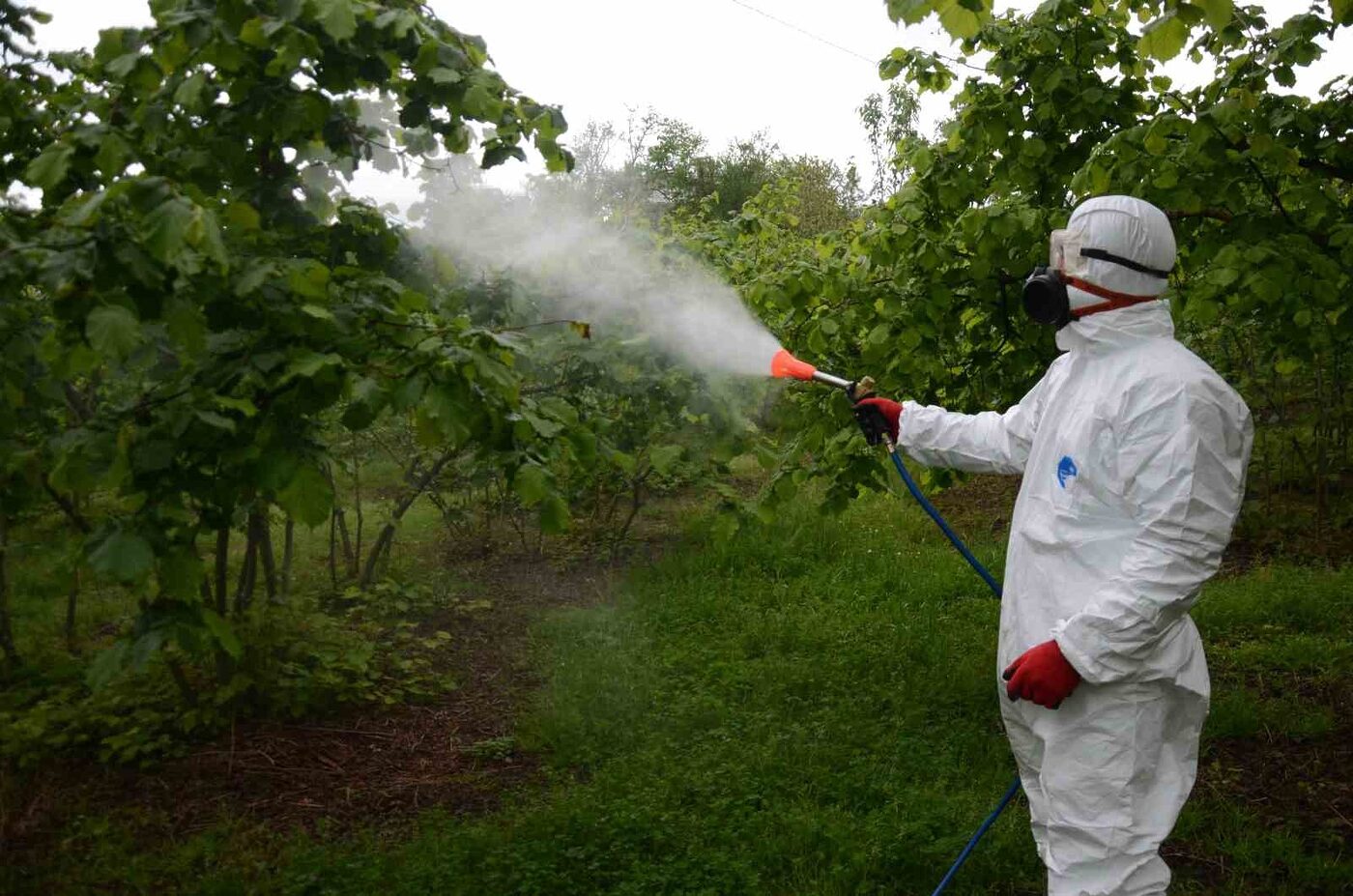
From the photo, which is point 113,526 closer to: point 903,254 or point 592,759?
point 592,759

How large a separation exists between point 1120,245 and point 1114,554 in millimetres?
760

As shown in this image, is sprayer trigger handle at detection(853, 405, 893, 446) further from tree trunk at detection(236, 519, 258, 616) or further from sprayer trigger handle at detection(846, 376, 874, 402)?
tree trunk at detection(236, 519, 258, 616)

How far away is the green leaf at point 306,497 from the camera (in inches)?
91.8

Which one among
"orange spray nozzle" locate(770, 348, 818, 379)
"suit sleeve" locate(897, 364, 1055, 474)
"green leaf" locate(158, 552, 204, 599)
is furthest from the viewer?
"orange spray nozzle" locate(770, 348, 818, 379)

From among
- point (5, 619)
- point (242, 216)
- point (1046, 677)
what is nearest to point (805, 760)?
point (1046, 677)

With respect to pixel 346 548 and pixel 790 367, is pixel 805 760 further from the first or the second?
pixel 346 548

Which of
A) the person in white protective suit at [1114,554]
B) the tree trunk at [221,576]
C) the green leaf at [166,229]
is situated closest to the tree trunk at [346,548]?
the tree trunk at [221,576]

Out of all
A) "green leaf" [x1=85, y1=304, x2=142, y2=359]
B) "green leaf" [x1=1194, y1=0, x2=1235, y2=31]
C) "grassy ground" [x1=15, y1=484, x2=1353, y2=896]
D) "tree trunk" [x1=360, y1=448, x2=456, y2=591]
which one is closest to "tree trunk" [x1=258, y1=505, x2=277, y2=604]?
"tree trunk" [x1=360, y1=448, x2=456, y2=591]

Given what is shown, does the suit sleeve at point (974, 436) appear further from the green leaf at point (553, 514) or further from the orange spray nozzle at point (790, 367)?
the green leaf at point (553, 514)

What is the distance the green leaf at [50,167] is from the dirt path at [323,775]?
243 centimetres

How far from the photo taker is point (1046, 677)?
7.89ft

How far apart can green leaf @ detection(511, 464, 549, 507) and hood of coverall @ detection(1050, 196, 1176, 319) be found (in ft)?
4.60

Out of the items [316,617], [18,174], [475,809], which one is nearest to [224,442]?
[18,174]

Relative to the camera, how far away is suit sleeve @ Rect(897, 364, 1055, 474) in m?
2.98
